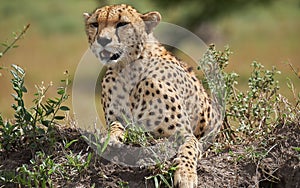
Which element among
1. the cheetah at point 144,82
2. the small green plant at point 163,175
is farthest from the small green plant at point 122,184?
the cheetah at point 144,82

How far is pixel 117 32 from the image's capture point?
17.0 ft

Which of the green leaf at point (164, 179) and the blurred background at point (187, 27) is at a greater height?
the blurred background at point (187, 27)

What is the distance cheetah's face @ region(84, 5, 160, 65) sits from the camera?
514cm

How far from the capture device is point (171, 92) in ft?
17.0

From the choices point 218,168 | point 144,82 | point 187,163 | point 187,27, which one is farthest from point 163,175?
point 187,27

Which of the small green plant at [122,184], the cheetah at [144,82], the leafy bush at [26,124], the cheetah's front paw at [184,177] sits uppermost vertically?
the cheetah at [144,82]

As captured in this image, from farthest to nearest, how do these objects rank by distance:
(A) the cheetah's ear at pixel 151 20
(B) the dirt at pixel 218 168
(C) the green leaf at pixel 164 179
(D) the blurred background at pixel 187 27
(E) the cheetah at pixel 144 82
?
(D) the blurred background at pixel 187 27, (A) the cheetah's ear at pixel 151 20, (E) the cheetah at pixel 144 82, (B) the dirt at pixel 218 168, (C) the green leaf at pixel 164 179

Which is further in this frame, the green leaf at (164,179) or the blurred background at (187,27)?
the blurred background at (187,27)

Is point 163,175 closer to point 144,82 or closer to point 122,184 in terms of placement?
point 122,184

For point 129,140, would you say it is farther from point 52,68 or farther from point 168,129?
point 52,68

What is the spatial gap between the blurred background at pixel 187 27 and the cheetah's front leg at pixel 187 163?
9638 mm

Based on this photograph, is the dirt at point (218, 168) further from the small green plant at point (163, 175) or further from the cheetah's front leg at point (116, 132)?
the cheetah's front leg at point (116, 132)

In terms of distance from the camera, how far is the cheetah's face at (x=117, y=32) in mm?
5141

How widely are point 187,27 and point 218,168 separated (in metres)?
12.2
